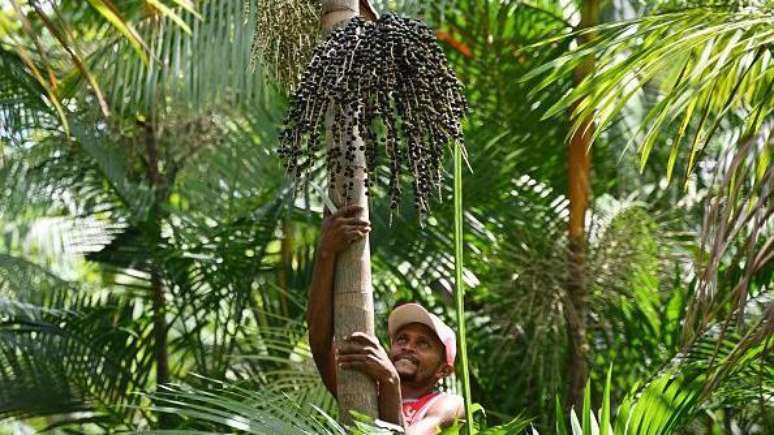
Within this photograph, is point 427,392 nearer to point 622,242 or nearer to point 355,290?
point 355,290

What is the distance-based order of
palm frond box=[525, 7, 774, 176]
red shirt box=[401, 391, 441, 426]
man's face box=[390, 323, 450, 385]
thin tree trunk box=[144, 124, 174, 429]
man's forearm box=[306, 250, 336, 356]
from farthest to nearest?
thin tree trunk box=[144, 124, 174, 429], man's face box=[390, 323, 450, 385], red shirt box=[401, 391, 441, 426], palm frond box=[525, 7, 774, 176], man's forearm box=[306, 250, 336, 356]

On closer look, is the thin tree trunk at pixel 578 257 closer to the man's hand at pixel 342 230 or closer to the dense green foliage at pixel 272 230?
the dense green foliage at pixel 272 230

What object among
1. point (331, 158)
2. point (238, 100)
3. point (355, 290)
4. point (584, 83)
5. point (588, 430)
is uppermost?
point (238, 100)

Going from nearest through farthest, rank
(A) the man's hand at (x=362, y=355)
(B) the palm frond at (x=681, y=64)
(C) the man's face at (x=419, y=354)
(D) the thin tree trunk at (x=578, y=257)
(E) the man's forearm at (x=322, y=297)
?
1. (A) the man's hand at (x=362, y=355)
2. (E) the man's forearm at (x=322, y=297)
3. (B) the palm frond at (x=681, y=64)
4. (C) the man's face at (x=419, y=354)
5. (D) the thin tree trunk at (x=578, y=257)

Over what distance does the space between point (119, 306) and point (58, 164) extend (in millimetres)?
955

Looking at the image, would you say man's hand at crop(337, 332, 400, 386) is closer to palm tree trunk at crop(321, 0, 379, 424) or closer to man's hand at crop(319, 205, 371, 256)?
palm tree trunk at crop(321, 0, 379, 424)

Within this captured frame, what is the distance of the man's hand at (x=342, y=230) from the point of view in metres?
5.14

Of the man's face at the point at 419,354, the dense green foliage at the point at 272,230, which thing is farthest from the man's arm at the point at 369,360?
the dense green foliage at the point at 272,230

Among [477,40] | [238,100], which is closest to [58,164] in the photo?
[238,100]

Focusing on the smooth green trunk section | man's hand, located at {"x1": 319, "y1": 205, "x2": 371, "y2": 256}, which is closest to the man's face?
man's hand, located at {"x1": 319, "y1": 205, "x2": 371, "y2": 256}

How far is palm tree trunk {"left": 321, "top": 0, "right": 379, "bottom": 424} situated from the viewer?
512cm

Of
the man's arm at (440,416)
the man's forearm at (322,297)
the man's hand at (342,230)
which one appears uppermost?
the man's hand at (342,230)

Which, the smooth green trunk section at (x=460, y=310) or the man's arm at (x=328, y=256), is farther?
the man's arm at (x=328, y=256)

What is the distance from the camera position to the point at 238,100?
10711mm
